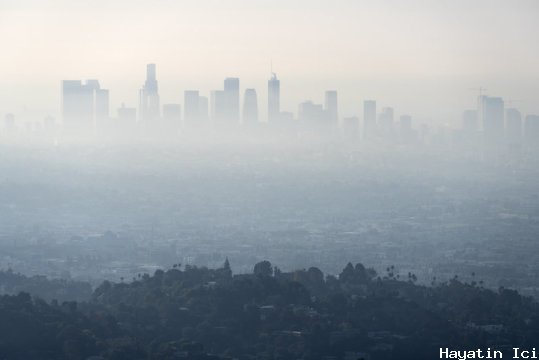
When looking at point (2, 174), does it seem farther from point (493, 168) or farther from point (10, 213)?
point (493, 168)

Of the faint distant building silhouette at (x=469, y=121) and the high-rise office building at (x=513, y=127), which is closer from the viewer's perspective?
the high-rise office building at (x=513, y=127)

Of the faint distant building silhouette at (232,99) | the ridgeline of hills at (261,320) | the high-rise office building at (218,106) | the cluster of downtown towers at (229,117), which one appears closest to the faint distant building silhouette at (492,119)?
the cluster of downtown towers at (229,117)

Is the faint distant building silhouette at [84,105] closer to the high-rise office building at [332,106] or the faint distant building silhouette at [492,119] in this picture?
the high-rise office building at [332,106]

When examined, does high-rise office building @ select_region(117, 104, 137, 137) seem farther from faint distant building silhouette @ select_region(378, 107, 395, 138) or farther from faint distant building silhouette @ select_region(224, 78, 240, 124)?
faint distant building silhouette @ select_region(378, 107, 395, 138)

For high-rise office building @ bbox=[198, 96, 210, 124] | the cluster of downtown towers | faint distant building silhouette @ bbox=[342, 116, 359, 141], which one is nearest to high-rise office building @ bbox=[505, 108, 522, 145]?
the cluster of downtown towers

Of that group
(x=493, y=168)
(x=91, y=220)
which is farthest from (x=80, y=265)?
(x=493, y=168)

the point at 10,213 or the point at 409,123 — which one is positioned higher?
the point at 409,123
